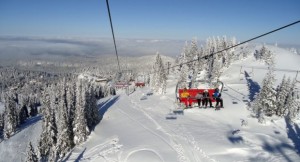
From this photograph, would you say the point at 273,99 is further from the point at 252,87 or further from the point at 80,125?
the point at 80,125

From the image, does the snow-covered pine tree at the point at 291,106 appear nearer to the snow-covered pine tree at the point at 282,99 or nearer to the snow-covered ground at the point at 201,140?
the snow-covered pine tree at the point at 282,99

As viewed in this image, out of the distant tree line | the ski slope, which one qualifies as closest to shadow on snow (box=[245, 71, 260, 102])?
the ski slope

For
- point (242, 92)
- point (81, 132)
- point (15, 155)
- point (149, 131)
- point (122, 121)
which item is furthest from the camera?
point (15, 155)

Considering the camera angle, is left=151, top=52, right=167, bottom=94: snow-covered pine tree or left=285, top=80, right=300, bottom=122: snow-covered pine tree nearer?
left=285, top=80, right=300, bottom=122: snow-covered pine tree

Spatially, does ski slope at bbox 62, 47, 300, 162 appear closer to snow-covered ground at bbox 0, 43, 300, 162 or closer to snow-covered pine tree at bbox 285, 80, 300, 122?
snow-covered ground at bbox 0, 43, 300, 162

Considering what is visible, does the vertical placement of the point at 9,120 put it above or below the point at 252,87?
below

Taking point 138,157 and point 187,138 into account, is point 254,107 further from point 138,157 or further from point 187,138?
point 138,157

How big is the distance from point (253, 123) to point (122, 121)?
77.7 feet

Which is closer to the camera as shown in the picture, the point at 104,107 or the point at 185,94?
the point at 185,94

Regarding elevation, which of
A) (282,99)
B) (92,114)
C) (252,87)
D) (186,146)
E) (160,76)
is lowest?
(92,114)

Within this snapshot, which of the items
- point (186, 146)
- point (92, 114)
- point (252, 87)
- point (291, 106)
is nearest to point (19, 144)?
point (92, 114)

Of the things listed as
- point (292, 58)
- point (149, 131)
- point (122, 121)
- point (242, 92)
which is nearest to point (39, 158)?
point (122, 121)

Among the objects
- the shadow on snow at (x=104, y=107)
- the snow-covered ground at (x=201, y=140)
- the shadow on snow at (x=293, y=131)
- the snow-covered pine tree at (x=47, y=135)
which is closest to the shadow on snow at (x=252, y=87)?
the snow-covered ground at (x=201, y=140)

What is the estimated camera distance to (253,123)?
41.6m
